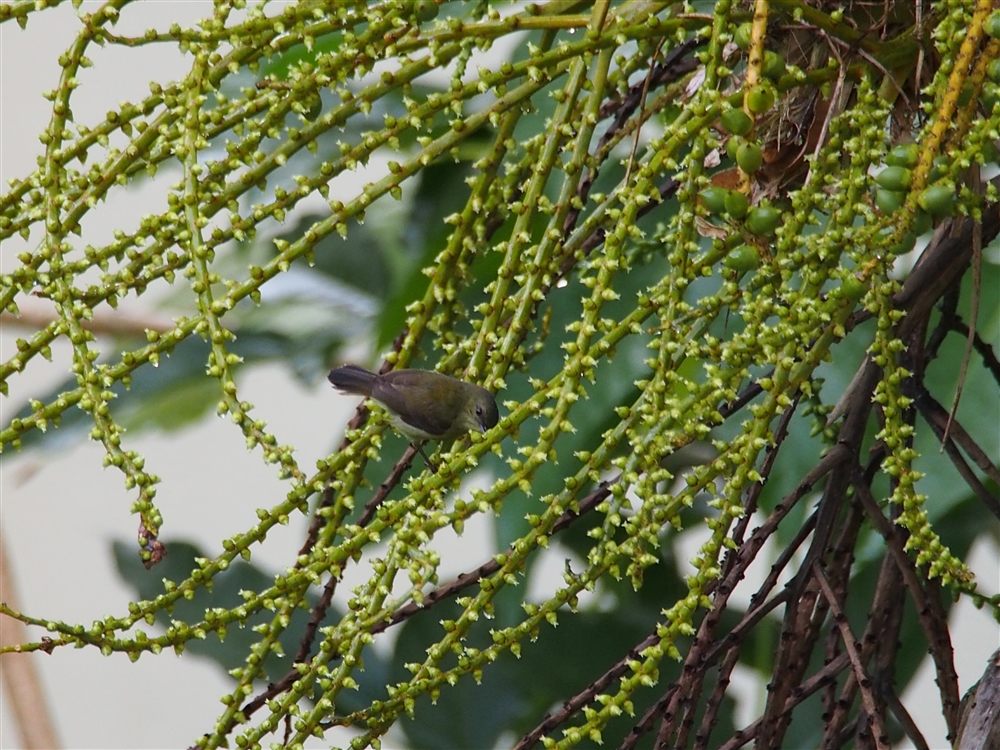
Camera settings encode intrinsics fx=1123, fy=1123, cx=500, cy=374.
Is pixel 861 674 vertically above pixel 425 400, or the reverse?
pixel 425 400

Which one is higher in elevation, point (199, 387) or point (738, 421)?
point (199, 387)

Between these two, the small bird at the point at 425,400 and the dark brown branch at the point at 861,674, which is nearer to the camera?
the dark brown branch at the point at 861,674

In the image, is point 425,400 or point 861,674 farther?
point 425,400

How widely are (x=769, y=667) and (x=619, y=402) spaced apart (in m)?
0.35

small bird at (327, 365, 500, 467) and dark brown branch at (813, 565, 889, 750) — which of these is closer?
dark brown branch at (813, 565, 889, 750)

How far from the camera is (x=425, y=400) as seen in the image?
756 millimetres

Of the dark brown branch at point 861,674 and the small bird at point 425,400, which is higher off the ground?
the small bird at point 425,400

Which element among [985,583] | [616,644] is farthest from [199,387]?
[985,583]

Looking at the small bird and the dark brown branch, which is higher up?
the small bird

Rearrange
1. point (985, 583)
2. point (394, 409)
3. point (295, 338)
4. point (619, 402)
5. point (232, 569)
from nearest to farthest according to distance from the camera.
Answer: point (394, 409), point (619, 402), point (232, 569), point (295, 338), point (985, 583)

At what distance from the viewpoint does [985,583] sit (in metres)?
1.74

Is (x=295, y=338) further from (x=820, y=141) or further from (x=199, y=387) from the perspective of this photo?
(x=820, y=141)

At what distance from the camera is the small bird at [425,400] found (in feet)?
2.17

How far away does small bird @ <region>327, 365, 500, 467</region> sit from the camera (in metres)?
0.66
